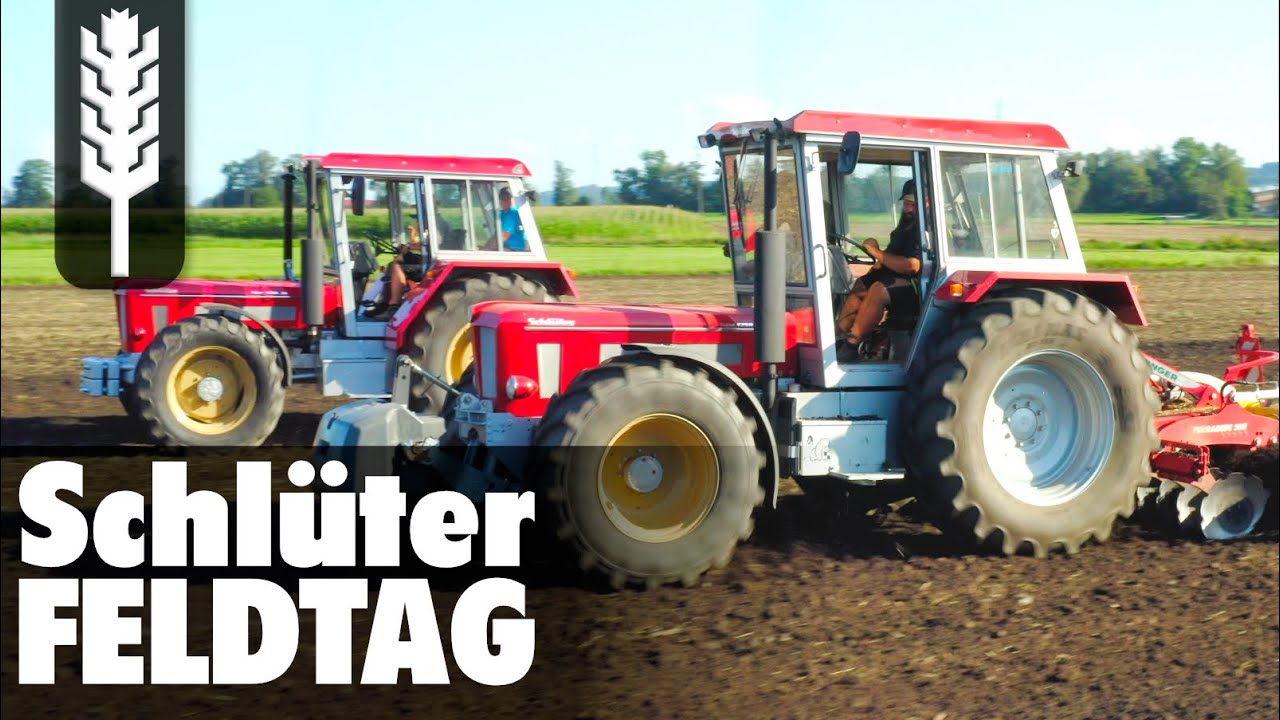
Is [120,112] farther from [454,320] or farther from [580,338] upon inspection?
[454,320]

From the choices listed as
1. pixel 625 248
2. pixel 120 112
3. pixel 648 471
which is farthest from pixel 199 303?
pixel 625 248

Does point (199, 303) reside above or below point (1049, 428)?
above

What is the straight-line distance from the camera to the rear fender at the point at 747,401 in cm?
517

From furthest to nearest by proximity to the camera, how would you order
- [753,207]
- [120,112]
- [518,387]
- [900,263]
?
[120,112] → [753,207] → [900,263] → [518,387]

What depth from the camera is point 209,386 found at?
28.7 ft

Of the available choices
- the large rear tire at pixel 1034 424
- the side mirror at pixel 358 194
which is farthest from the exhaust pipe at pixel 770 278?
the side mirror at pixel 358 194

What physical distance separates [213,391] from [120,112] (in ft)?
9.75

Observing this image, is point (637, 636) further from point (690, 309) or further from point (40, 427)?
point (40, 427)

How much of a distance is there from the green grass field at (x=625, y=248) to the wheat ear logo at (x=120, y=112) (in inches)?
375

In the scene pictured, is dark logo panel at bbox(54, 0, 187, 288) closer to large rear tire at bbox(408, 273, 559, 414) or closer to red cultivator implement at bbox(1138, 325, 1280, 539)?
large rear tire at bbox(408, 273, 559, 414)

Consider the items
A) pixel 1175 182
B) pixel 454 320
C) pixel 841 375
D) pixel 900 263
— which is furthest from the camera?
pixel 1175 182

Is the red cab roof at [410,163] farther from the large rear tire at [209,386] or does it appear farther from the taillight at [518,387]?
the taillight at [518,387]

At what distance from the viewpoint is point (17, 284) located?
22.5 m

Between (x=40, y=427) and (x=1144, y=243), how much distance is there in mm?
18644
